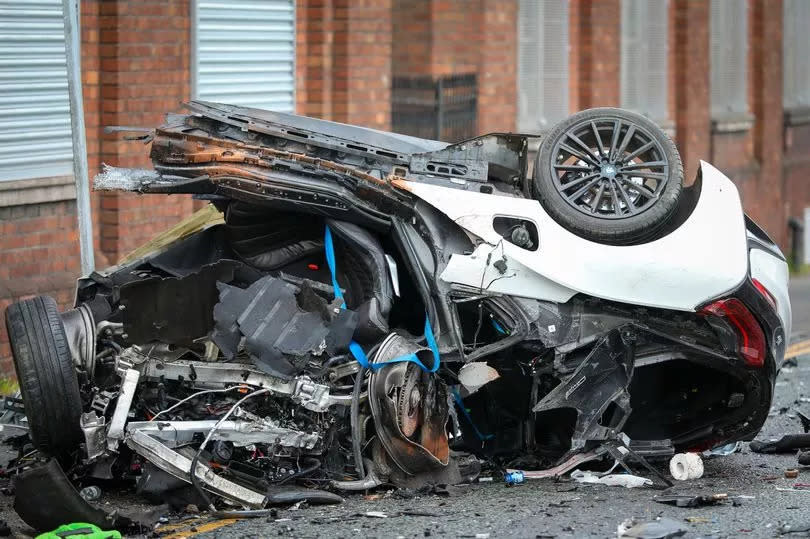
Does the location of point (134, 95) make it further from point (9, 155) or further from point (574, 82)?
point (574, 82)

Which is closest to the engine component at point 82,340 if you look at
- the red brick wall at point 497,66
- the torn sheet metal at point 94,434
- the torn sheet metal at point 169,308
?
the torn sheet metal at point 169,308

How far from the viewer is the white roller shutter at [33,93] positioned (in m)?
10.2

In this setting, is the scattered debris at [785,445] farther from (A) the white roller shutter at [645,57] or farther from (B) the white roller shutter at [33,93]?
(A) the white roller shutter at [645,57]

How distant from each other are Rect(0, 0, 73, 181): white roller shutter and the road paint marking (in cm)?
633

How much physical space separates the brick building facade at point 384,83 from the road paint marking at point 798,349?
430cm

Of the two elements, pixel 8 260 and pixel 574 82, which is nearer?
pixel 8 260

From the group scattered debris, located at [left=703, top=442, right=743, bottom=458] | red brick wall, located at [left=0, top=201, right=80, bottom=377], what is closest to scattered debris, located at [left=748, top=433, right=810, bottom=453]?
scattered debris, located at [left=703, top=442, right=743, bottom=458]

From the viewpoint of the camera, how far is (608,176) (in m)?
7.01

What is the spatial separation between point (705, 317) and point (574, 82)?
432 inches

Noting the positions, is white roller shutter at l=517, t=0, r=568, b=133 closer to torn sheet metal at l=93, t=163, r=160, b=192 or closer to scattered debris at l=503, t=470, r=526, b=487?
scattered debris at l=503, t=470, r=526, b=487

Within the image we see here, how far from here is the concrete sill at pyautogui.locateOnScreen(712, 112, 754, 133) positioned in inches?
795

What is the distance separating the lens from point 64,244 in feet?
35.7

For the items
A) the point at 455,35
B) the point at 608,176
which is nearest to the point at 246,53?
the point at 455,35

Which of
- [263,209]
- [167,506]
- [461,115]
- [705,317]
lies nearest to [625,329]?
[705,317]
